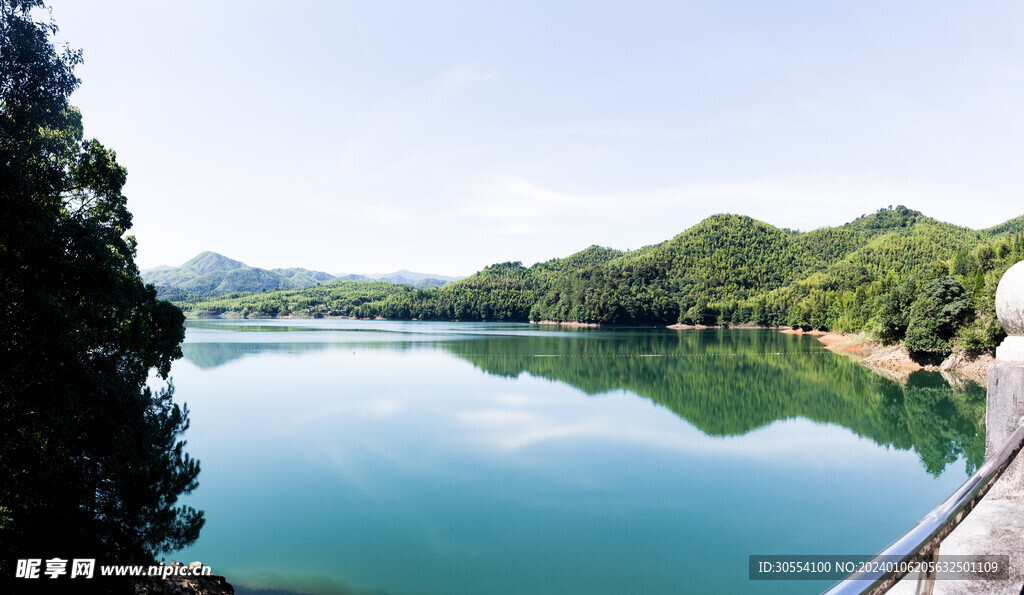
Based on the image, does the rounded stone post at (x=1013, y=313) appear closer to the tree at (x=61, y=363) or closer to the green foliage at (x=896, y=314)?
the tree at (x=61, y=363)

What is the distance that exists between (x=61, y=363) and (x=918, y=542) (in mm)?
7214

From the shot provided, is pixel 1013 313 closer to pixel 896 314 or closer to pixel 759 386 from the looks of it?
pixel 759 386

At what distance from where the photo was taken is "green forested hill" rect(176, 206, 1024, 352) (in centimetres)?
7145

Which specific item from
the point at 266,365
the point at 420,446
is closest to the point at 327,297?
the point at 266,365

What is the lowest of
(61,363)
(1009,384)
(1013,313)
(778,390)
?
(778,390)

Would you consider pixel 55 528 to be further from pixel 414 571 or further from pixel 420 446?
pixel 420 446

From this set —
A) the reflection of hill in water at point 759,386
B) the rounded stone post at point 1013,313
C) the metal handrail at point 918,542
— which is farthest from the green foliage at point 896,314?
the metal handrail at point 918,542

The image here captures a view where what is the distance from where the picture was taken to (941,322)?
101ft

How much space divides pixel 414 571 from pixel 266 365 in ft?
98.4

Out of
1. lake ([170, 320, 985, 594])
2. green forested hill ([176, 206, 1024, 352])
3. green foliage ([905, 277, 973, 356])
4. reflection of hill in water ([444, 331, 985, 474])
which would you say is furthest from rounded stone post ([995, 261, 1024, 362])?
green forested hill ([176, 206, 1024, 352])

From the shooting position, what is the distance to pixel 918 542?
59.0 inches

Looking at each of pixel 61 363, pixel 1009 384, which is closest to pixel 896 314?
pixel 1009 384

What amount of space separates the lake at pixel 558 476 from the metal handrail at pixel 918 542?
7.28 metres

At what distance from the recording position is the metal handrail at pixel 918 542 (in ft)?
4.53
